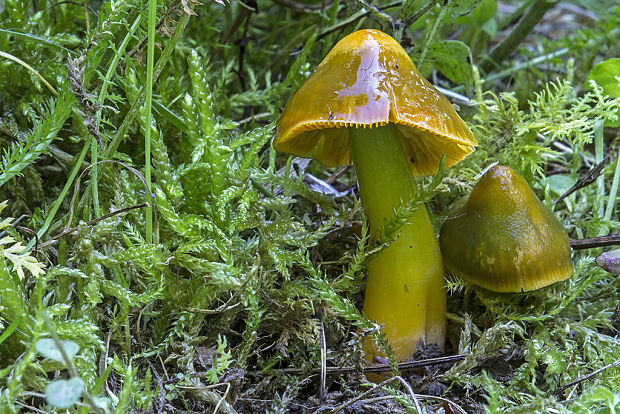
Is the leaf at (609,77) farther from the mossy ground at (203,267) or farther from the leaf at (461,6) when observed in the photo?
the leaf at (461,6)

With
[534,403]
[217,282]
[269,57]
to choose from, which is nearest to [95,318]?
[217,282]

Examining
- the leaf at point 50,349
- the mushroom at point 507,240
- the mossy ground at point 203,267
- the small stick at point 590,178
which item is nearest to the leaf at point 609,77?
the mossy ground at point 203,267

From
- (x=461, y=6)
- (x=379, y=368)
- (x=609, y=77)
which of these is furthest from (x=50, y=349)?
(x=609, y=77)

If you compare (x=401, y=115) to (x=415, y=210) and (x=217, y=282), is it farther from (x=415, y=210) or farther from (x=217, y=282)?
(x=217, y=282)

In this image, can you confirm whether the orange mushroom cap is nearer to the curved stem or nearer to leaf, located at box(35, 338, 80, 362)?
the curved stem

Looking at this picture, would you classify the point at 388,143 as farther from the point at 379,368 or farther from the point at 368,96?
the point at 379,368
